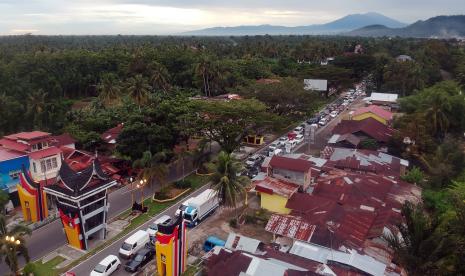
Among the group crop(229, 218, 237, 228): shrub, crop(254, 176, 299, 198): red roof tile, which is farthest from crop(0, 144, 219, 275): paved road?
crop(254, 176, 299, 198): red roof tile

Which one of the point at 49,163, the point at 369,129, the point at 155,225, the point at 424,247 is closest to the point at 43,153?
the point at 49,163

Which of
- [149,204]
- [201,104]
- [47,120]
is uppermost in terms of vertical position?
[201,104]

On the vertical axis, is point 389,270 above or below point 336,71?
below

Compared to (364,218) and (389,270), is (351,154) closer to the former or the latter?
(364,218)

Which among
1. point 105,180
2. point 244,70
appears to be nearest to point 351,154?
point 105,180

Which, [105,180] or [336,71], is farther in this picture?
[336,71]

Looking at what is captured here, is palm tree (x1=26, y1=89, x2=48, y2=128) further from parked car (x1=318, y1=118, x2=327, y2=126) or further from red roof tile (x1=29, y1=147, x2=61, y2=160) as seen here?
parked car (x1=318, y1=118, x2=327, y2=126)
